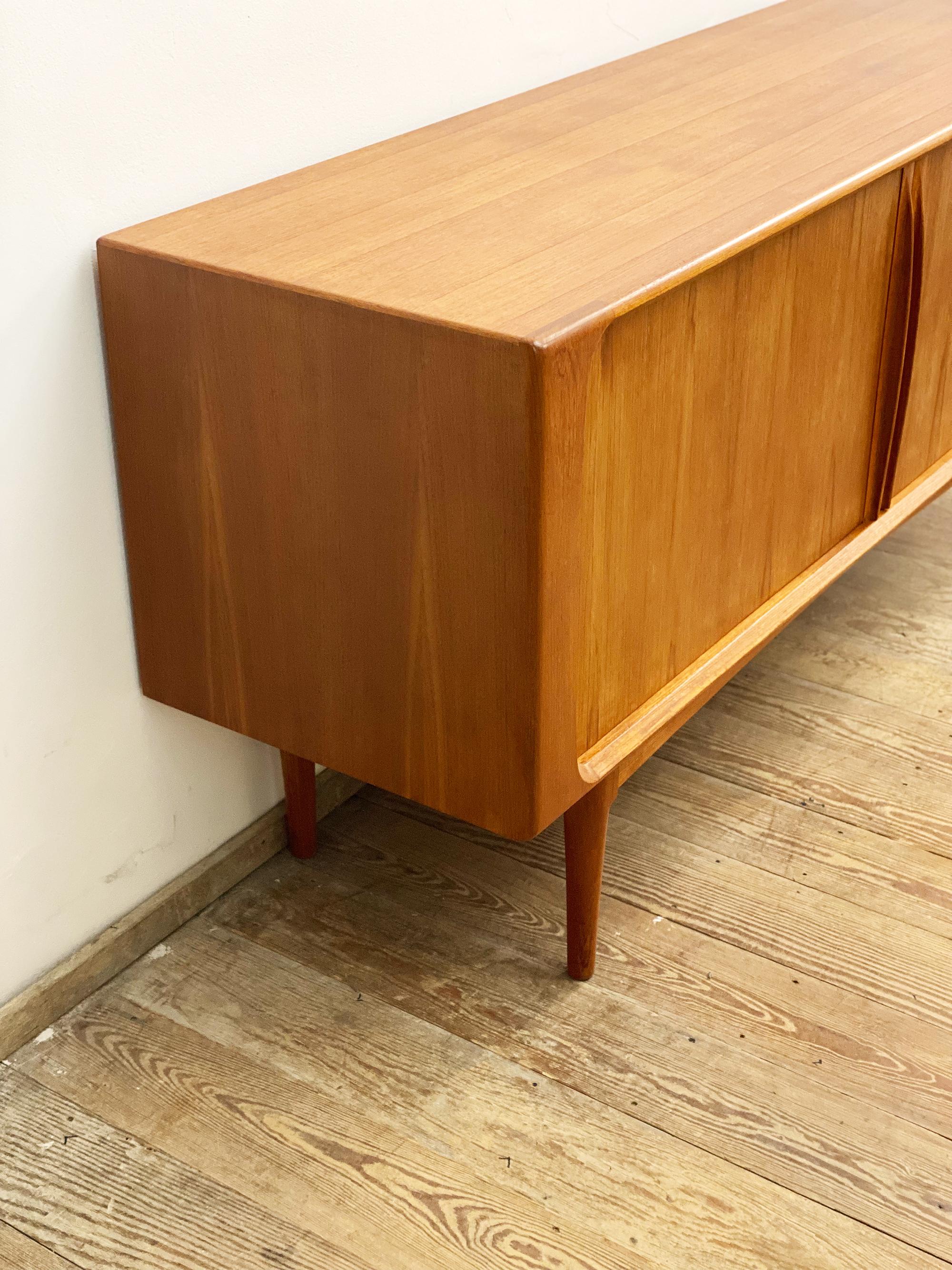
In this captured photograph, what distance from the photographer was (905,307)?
1492 mm

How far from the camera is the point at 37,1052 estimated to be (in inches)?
52.5

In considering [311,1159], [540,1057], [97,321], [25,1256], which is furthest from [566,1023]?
[97,321]

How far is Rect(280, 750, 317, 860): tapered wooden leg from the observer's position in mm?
1516

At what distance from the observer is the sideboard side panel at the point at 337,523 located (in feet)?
3.38

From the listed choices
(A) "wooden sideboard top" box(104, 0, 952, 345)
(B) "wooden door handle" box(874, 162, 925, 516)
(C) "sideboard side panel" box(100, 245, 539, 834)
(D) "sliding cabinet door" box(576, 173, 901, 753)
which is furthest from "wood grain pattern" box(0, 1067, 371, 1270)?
(B) "wooden door handle" box(874, 162, 925, 516)

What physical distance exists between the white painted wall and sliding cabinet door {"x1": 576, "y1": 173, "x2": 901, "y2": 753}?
45 cm

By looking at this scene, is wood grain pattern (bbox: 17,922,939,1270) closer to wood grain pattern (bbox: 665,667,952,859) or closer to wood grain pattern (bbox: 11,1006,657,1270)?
wood grain pattern (bbox: 11,1006,657,1270)

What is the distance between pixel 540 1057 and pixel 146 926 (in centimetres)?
43

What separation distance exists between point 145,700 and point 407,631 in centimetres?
37

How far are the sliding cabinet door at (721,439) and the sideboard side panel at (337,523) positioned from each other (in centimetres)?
10

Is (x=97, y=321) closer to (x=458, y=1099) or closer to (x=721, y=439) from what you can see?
(x=721, y=439)

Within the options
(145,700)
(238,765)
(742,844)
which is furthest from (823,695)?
(145,700)

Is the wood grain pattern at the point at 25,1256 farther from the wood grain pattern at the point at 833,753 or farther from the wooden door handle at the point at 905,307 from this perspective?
the wooden door handle at the point at 905,307

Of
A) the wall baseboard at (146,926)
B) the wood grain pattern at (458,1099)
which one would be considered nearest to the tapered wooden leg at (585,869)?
the wood grain pattern at (458,1099)
